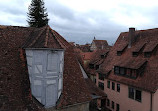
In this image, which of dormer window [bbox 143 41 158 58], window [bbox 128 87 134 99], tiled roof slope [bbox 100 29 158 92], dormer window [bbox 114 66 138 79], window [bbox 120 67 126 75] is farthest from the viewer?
window [bbox 120 67 126 75]

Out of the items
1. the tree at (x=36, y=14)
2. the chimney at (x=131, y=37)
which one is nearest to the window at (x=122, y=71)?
the chimney at (x=131, y=37)

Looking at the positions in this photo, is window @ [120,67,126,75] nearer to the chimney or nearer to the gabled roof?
the chimney

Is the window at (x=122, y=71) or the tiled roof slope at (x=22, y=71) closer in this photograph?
the tiled roof slope at (x=22, y=71)

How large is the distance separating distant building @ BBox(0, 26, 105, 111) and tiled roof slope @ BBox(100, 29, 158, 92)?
8843 millimetres

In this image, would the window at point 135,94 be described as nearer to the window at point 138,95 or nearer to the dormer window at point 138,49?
the window at point 138,95

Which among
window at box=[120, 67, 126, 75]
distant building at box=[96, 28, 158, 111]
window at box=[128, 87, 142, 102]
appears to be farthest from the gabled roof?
window at box=[128, 87, 142, 102]

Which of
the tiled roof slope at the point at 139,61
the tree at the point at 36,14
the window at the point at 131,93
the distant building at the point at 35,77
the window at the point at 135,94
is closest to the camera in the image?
the distant building at the point at 35,77

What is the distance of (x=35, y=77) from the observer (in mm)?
11070

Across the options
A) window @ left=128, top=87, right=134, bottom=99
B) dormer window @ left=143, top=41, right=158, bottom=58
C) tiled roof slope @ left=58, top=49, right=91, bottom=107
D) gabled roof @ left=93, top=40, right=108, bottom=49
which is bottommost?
window @ left=128, top=87, right=134, bottom=99

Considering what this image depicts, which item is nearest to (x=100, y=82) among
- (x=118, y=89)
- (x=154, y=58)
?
(x=118, y=89)

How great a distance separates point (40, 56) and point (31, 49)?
1.06 m

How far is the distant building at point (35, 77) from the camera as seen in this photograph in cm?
1065

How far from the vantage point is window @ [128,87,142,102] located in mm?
18547

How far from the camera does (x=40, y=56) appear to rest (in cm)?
1086
